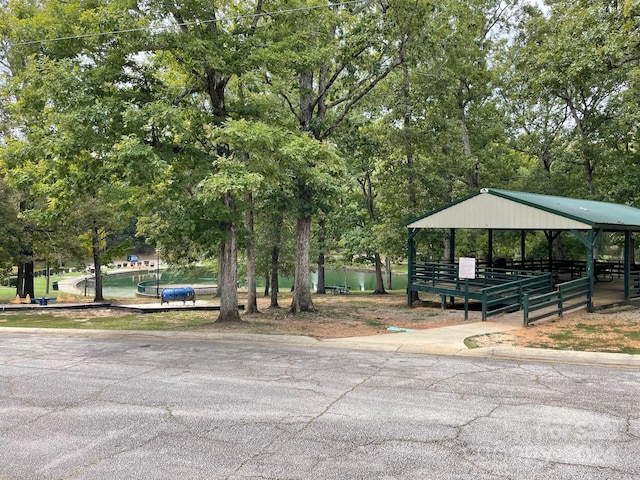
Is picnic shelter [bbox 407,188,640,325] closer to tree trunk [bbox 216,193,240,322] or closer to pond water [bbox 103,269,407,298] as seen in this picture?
tree trunk [bbox 216,193,240,322]

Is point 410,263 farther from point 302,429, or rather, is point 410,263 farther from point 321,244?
point 302,429

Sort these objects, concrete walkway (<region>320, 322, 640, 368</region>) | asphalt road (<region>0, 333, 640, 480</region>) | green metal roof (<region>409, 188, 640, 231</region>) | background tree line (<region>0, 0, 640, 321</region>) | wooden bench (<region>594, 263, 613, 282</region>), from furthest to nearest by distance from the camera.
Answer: wooden bench (<region>594, 263, 613, 282</region>)
green metal roof (<region>409, 188, 640, 231</region>)
background tree line (<region>0, 0, 640, 321</region>)
concrete walkway (<region>320, 322, 640, 368</region>)
asphalt road (<region>0, 333, 640, 480</region>)

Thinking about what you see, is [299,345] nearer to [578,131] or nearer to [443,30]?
[443,30]

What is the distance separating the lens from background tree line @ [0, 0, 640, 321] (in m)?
13.0

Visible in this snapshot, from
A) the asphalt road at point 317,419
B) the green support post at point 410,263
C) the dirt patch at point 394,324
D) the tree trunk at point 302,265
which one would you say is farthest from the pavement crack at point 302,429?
the green support post at point 410,263

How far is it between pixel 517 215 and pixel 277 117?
9.12m

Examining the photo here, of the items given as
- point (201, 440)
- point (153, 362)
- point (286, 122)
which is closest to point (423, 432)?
point (201, 440)

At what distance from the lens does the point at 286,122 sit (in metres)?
16.7

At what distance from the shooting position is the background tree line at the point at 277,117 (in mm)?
12953

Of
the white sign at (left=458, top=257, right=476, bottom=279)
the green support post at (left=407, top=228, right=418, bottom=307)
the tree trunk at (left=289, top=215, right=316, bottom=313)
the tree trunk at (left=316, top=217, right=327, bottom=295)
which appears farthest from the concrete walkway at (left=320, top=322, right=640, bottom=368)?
the tree trunk at (left=316, top=217, right=327, bottom=295)

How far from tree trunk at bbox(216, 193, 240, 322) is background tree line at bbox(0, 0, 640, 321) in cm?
7

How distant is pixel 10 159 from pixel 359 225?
21.8 metres

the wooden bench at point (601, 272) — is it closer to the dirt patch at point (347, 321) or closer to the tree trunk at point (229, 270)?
the dirt patch at point (347, 321)

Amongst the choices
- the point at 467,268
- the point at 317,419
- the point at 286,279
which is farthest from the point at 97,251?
the point at 286,279
